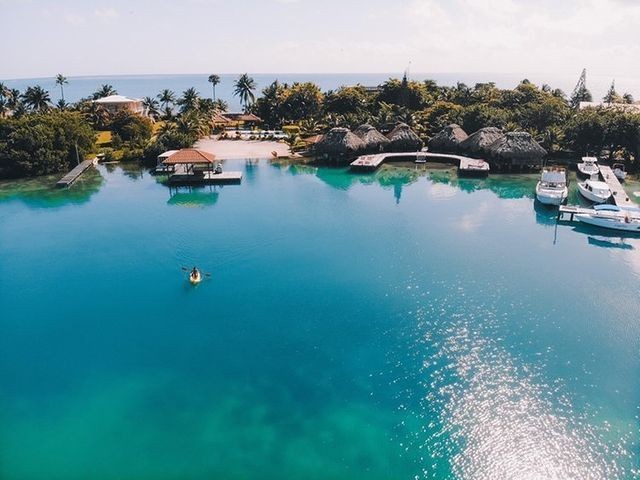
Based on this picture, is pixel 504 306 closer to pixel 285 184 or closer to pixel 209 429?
pixel 209 429

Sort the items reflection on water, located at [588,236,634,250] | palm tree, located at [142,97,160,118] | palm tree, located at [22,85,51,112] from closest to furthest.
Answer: reflection on water, located at [588,236,634,250] < palm tree, located at [22,85,51,112] < palm tree, located at [142,97,160,118]

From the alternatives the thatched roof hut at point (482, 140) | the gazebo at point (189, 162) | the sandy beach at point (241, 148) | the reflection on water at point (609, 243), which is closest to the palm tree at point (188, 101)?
the sandy beach at point (241, 148)

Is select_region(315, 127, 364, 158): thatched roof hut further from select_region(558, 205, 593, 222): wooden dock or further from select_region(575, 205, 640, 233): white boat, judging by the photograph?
select_region(575, 205, 640, 233): white boat

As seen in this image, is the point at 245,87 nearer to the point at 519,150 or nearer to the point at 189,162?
the point at 189,162

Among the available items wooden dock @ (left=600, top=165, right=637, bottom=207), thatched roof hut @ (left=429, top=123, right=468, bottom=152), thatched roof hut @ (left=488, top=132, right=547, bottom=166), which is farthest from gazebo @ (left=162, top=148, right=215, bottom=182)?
wooden dock @ (left=600, top=165, right=637, bottom=207)

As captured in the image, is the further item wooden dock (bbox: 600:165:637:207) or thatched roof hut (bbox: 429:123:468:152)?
thatched roof hut (bbox: 429:123:468:152)

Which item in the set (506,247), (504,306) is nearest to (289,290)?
(504,306)

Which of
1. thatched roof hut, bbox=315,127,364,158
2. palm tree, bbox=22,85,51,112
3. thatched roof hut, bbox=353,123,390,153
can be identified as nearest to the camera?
thatched roof hut, bbox=315,127,364,158

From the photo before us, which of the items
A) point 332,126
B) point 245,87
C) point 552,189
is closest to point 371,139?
point 332,126
